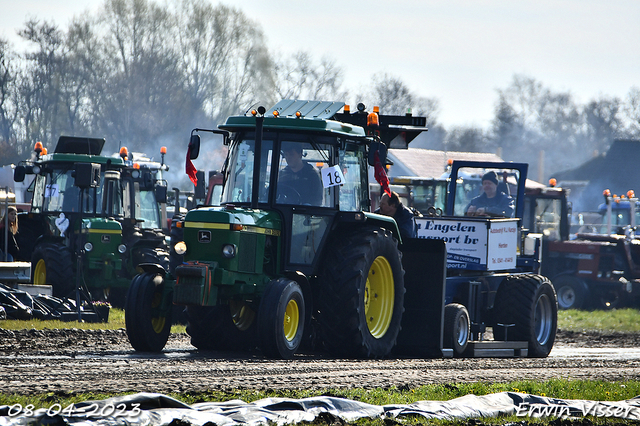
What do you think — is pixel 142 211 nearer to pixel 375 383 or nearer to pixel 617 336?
pixel 617 336

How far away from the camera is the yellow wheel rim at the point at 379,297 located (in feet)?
34.2

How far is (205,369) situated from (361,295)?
7.22 ft

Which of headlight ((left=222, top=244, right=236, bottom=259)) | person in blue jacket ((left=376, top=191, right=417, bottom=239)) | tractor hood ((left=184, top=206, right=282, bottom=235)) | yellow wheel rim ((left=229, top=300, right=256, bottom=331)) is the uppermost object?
person in blue jacket ((left=376, top=191, right=417, bottom=239))

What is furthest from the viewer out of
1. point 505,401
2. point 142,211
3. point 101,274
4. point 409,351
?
point 142,211

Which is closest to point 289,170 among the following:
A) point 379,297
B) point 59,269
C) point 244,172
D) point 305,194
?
point 305,194

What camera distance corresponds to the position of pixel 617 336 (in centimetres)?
1752

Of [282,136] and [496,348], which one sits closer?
[282,136]

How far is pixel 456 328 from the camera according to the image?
438 inches

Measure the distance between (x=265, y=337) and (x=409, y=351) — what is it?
279 centimetres

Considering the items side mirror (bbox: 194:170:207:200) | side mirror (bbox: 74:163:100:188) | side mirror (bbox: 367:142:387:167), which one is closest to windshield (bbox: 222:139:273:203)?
side mirror (bbox: 194:170:207:200)

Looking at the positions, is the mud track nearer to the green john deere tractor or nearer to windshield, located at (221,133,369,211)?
the green john deere tractor

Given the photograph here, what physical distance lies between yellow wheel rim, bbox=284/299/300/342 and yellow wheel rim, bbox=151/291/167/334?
124 centimetres

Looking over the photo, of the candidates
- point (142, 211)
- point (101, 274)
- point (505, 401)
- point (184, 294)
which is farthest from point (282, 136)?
point (142, 211)

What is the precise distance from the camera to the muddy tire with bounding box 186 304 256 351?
34.1ft
